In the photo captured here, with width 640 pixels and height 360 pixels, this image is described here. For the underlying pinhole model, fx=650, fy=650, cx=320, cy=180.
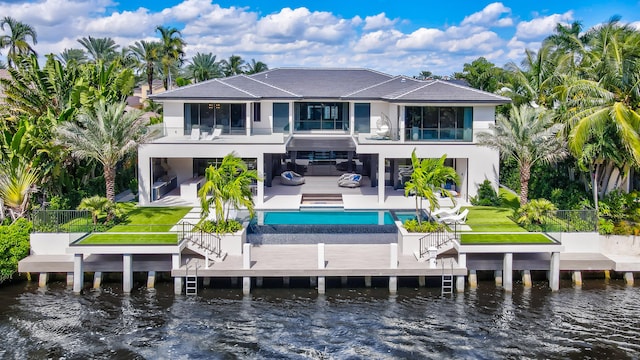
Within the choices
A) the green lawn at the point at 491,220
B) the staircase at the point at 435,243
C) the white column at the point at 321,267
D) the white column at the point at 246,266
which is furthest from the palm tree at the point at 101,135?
the green lawn at the point at 491,220

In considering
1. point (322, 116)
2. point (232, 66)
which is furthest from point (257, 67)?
point (322, 116)

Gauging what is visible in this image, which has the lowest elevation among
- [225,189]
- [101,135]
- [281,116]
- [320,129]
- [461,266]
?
[461,266]

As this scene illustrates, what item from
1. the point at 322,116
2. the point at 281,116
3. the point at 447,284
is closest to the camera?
the point at 447,284

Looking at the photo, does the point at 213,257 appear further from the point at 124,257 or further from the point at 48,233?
the point at 48,233

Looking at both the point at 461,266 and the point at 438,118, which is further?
the point at 438,118

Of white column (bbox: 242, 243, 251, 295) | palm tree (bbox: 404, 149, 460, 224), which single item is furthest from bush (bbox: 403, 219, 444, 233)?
white column (bbox: 242, 243, 251, 295)

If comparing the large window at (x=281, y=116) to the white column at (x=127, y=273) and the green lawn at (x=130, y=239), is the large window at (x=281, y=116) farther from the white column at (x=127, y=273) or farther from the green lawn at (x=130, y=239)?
the white column at (x=127, y=273)

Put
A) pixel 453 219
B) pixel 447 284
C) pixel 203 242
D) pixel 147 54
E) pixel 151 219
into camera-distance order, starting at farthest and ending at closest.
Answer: pixel 147 54 < pixel 151 219 < pixel 453 219 < pixel 203 242 < pixel 447 284

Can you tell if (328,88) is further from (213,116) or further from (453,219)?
(453,219)
